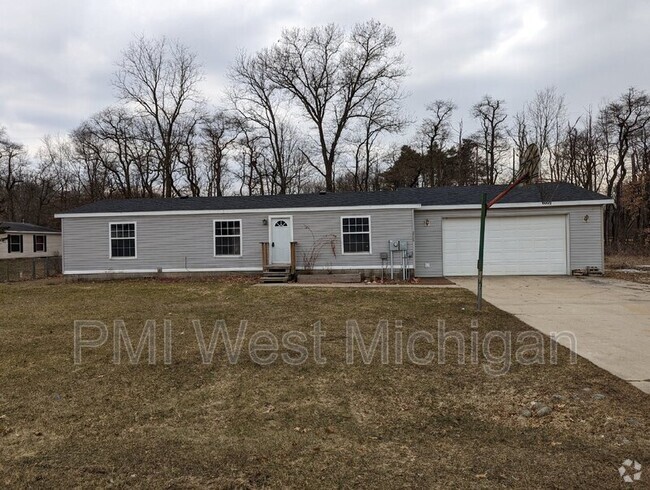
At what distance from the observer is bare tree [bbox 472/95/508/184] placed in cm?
3128

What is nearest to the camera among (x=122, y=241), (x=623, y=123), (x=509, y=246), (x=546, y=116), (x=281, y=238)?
(x=509, y=246)

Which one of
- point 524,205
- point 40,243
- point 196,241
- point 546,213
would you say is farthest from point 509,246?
point 40,243

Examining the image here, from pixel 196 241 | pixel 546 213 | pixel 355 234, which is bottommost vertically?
pixel 196 241

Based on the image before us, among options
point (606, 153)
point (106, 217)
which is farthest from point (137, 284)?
point (606, 153)

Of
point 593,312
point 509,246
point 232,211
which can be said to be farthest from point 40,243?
point 593,312

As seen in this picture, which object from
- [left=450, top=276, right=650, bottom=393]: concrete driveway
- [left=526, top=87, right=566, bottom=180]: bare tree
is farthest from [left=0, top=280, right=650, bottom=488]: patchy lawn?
[left=526, top=87, right=566, bottom=180]: bare tree

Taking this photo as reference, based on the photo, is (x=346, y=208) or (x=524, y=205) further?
(x=346, y=208)

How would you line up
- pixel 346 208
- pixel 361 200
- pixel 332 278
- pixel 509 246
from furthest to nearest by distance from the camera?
1. pixel 361 200
2. pixel 346 208
3. pixel 509 246
4. pixel 332 278

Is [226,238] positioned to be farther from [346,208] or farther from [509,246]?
[509,246]

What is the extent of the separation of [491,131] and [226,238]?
2522 cm

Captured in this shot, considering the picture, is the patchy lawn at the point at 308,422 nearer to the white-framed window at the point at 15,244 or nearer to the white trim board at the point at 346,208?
the white trim board at the point at 346,208

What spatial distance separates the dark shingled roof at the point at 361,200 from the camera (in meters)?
14.7

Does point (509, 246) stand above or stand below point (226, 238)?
below

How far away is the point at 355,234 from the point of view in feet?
48.6
